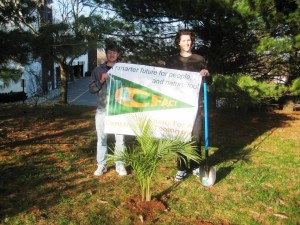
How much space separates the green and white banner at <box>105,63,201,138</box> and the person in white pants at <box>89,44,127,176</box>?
0.10m

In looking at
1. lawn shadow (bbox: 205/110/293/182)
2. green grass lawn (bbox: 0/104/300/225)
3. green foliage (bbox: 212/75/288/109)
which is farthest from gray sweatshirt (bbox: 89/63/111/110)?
green foliage (bbox: 212/75/288/109)

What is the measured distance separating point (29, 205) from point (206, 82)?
2.62m

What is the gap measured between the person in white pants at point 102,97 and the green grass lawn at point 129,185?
0.63 feet

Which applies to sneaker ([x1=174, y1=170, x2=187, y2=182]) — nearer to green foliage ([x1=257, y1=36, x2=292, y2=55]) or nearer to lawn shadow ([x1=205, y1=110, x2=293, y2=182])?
lawn shadow ([x1=205, y1=110, x2=293, y2=182])

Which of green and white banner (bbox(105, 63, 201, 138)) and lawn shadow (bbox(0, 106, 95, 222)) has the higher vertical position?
green and white banner (bbox(105, 63, 201, 138))

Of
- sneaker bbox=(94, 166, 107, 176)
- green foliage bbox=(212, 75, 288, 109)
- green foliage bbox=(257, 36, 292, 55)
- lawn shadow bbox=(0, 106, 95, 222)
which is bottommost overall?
lawn shadow bbox=(0, 106, 95, 222)

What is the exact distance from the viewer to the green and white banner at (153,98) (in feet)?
14.0

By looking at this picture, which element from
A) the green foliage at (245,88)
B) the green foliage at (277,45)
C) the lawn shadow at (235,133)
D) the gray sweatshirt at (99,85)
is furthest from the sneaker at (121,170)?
the green foliage at (277,45)

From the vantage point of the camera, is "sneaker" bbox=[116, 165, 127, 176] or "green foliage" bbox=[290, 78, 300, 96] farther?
"green foliage" bbox=[290, 78, 300, 96]

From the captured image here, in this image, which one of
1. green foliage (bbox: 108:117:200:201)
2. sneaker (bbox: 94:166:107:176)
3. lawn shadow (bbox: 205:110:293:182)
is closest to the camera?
green foliage (bbox: 108:117:200:201)

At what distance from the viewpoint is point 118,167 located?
15.4 ft

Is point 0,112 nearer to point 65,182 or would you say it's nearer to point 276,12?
point 65,182

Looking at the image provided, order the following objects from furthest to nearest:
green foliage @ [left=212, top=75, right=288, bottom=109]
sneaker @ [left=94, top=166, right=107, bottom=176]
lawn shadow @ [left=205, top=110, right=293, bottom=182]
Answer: green foliage @ [left=212, top=75, right=288, bottom=109], lawn shadow @ [left=205, top=110, right=293, bottom=182], sneaker @ [left=94, top=166, right=107, bottom=176]

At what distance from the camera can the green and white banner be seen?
14.0 ft
